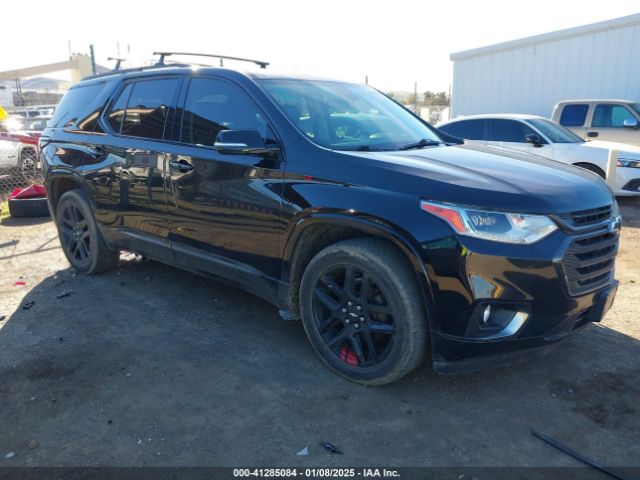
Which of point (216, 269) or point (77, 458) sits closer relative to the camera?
point (77, 458)

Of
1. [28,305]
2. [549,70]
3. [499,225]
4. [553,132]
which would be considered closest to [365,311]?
[499,225]

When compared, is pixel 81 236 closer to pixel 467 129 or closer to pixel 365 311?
pixel 365 311

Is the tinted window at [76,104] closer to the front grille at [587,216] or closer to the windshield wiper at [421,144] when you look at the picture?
the windshield wiper at [421,144]

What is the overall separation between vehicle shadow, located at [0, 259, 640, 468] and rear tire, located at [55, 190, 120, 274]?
3.24 feet

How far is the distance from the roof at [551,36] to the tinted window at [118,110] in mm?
10801

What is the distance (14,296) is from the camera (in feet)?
15.5

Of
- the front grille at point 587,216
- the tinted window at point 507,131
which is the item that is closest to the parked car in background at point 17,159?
the tinted window at point 507,131

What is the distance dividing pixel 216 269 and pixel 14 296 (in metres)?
2.24

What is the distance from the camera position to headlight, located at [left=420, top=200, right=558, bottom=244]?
257cm

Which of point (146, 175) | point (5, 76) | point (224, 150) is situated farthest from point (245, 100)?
point (5, 76)

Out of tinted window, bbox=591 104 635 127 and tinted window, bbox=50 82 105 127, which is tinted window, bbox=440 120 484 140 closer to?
tinted window, bbox=591 104 635 127

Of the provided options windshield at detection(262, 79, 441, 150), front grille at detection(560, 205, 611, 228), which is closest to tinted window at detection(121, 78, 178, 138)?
windshield at detection(262, 79, 441, 150)

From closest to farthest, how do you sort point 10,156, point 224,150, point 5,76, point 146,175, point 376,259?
point 376,259
point 224,150
point 146,175
point 10,156
point 5,76

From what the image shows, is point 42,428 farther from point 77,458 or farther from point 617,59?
point 617,59
